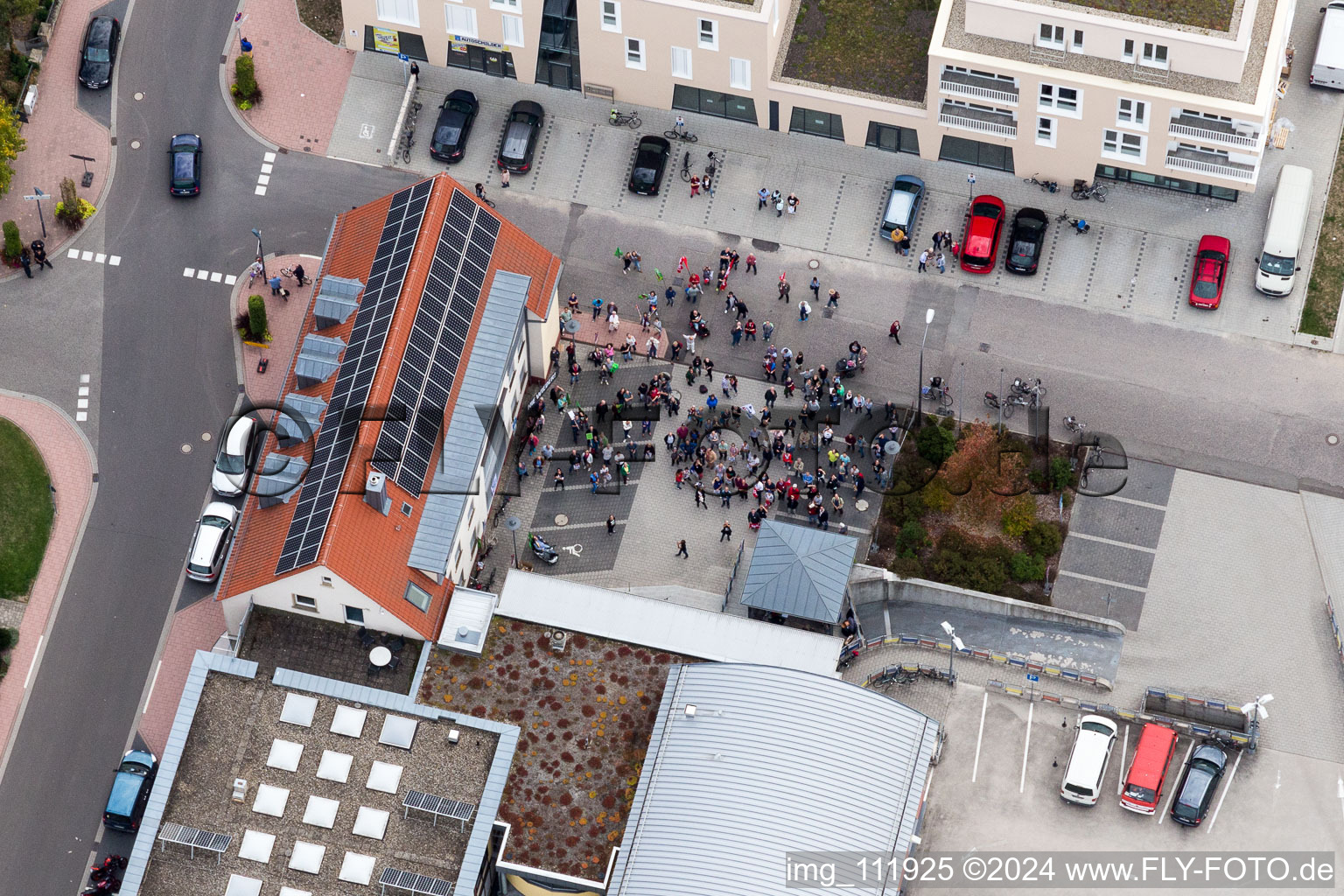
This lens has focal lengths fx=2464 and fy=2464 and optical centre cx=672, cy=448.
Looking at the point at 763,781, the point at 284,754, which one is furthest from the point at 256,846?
the point at 763,781

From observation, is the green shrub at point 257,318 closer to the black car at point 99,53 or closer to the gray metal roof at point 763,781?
the black car at point 99,53

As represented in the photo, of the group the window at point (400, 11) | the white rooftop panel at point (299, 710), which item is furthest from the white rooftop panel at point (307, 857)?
the window at point (400, 11)

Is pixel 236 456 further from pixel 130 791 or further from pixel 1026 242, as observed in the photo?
pixel 1026 242

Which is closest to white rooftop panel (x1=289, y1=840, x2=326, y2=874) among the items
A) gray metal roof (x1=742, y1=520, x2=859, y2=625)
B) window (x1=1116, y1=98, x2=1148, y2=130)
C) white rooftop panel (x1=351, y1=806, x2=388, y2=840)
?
white rooftop panel (x1=351, y1=806, x2=388, y2=840)

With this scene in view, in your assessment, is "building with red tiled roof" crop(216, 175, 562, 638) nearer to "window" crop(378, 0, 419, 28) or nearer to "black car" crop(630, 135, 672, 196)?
"black car" crop(630, 135, 672, 196)

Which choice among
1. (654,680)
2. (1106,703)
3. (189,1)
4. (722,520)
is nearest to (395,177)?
(189,1)

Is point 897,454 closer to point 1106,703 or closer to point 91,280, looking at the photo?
point 1106,703

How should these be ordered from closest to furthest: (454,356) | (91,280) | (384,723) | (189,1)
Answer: (384,723)
(454,356)
(91,280)
(189,1)
